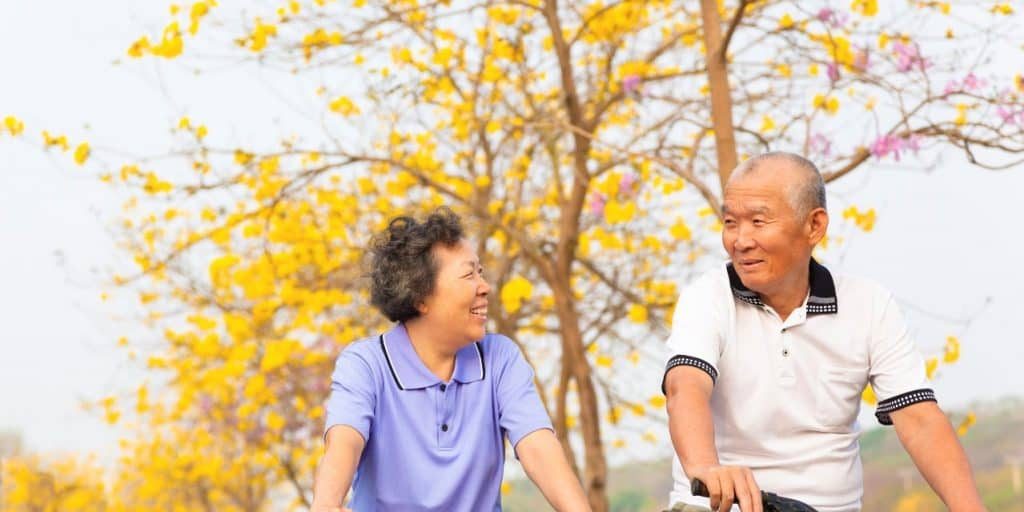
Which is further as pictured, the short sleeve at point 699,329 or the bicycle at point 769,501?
the short sleeve at point 699,329

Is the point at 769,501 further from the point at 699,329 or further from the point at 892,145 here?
the point at 892,145

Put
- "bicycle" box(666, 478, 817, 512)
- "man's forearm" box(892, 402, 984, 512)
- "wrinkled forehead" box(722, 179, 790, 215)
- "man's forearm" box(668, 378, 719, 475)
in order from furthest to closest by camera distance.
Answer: "wrinkled forehead" box(722, 179, 790, 215) → "man's forearm" box(892, 402, 984, 512) → "man's forearm" box(668, 378, 719, 475) → "bicycle" box(666, 478, 817, 512)

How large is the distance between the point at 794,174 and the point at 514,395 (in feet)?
2.61

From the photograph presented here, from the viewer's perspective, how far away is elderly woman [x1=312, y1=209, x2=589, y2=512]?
114 inches

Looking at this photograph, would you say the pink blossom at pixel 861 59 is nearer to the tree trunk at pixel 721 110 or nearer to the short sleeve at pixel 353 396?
the tree trunk at pixel 721 110

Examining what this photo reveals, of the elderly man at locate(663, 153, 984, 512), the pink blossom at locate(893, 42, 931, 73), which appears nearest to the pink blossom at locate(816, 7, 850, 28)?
the pink blossom at locate(893, 42, 931, 73)

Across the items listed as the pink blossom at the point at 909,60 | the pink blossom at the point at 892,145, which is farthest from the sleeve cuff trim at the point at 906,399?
the pink blossom at the point at 909,60

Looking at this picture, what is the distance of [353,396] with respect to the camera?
9.48ft

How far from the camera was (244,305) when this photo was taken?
26.6 ft

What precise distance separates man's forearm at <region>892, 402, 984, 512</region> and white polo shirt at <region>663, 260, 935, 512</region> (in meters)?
0.04

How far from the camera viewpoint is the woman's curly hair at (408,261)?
9.92 ft

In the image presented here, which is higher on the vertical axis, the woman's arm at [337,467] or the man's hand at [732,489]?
the woman's arm at [337,467]

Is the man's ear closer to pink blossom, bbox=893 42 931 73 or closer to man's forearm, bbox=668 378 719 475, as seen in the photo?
man's forearm, bbox=668 378 719 475

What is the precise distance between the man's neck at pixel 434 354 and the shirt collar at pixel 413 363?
1 centimetres
